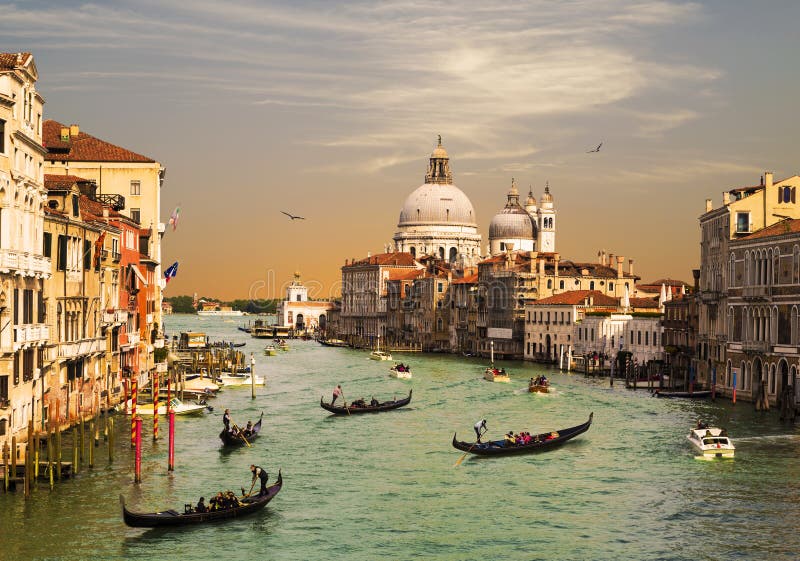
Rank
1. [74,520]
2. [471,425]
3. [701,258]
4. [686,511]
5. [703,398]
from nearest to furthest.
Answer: [74,520]
[686,511]
[471,425]
[703,398]
[701,258]

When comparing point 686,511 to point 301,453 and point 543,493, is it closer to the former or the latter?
point 543,493

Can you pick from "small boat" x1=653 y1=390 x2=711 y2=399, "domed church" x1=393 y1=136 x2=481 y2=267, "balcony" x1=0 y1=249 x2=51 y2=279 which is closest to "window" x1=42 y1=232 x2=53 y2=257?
"balcony" x1=0 y1=249 x2=51 y2=279

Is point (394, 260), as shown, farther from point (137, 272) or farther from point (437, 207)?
point (137, 272)

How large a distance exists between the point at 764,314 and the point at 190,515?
88.5ft

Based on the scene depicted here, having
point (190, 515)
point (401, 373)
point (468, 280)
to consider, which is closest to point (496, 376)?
point (401, 373)

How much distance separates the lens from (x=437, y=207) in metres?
158

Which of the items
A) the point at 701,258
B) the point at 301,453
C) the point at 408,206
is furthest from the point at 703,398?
the point at 408,206

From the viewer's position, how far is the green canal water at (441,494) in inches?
957

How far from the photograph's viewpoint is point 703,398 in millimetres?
51031

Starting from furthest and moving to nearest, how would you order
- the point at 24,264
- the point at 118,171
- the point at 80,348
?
the point at 118,171
the point at 80,348
the point at 24,264

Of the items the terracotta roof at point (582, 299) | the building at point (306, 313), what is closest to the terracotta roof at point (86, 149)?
the terracotta roof at point (582, 299)

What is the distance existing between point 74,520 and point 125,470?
576cm

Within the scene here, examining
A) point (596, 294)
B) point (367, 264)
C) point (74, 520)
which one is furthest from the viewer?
point (367, 264)

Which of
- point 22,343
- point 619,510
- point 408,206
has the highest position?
point 408,206
